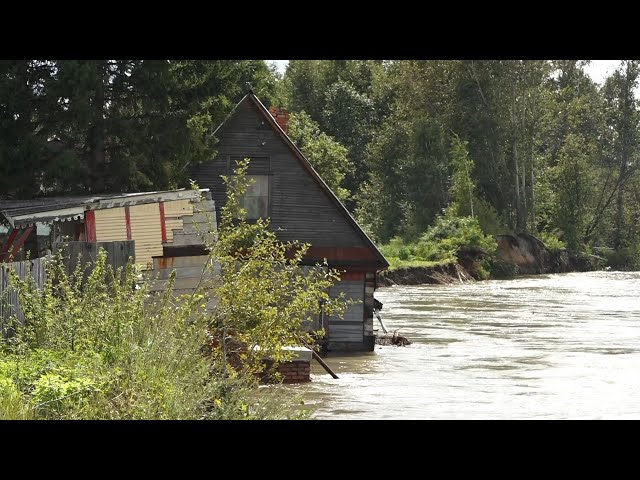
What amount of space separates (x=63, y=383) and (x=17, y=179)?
1521cm

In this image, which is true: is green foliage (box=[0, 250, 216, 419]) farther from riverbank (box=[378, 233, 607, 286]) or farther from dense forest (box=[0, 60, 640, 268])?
riverbank (box=[378, 233, 607, 286])

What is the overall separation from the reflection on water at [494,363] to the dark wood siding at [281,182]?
138 inches

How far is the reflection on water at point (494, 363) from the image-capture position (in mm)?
20609

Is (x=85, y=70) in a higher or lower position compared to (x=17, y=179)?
higher

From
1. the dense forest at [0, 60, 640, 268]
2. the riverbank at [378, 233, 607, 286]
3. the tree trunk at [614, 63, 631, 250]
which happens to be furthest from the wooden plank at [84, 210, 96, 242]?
the tree trunk at [614, 63, 631, 250]

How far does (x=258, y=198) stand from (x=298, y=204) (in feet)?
3.61

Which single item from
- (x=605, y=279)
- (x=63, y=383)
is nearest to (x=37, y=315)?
(x=63, y=383)

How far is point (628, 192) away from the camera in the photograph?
305 ft

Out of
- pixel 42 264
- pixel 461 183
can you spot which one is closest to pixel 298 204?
pixel 42 264

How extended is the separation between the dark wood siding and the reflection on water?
11.5 feet

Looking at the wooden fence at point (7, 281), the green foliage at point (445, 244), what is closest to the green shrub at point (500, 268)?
the green foliage at point (445, 244)

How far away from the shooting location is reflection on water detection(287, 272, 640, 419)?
67.6 ft

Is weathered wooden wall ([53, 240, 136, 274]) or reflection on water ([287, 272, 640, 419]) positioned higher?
weathered wooden wall ([53, 240, 136, 274])

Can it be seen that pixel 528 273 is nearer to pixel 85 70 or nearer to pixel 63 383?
pixel 85 70
